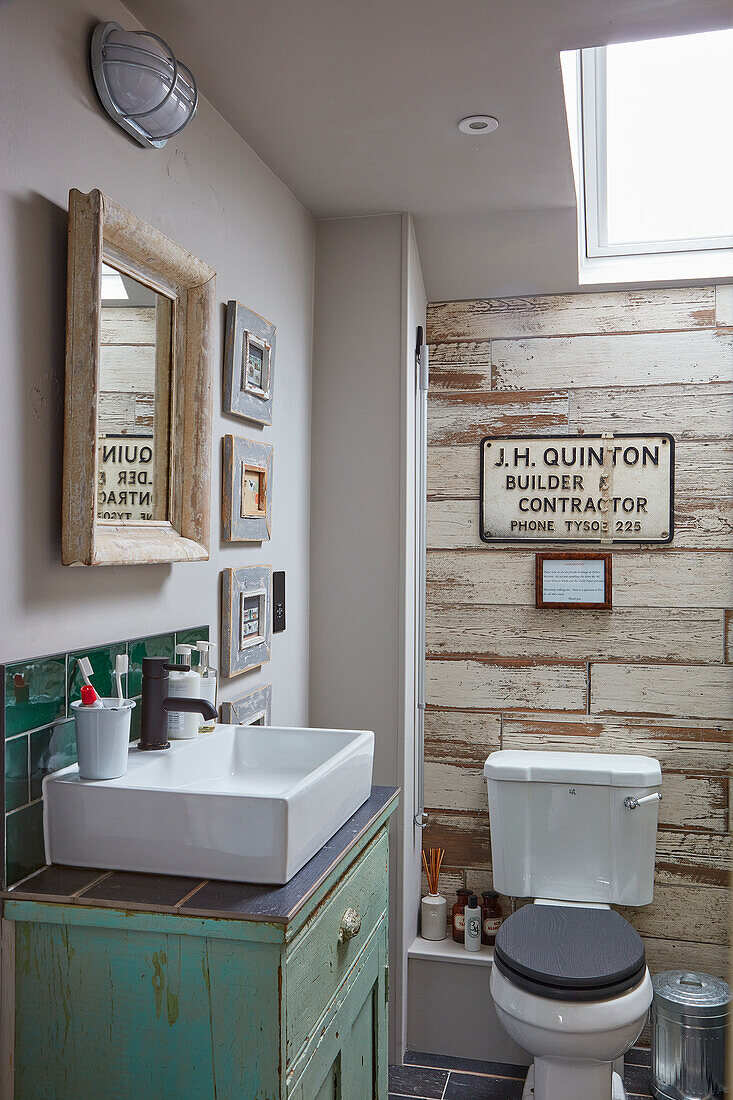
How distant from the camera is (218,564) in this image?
76.4 inches

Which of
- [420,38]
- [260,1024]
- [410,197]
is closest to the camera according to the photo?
[260,1024]

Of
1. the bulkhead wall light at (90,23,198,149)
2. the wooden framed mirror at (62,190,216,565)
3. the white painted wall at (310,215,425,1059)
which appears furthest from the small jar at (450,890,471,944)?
the bulkhead wall light at (90,23,198,149)

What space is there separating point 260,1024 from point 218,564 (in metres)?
0.98

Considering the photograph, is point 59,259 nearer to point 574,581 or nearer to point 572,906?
point 574,581

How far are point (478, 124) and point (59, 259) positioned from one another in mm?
1031

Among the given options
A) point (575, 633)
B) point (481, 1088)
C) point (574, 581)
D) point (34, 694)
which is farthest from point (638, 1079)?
point (34, 694)

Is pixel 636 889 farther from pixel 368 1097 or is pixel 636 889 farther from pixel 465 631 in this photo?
pixel 368 1097

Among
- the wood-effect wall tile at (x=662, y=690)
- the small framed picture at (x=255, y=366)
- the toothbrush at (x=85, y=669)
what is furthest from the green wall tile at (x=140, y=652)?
the wood-effect wall tile at (x=662, y=690)

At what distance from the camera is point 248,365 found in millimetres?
2023

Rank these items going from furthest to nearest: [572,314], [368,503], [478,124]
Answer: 1. [572,314]
2. [368,503]
3. [478,124]

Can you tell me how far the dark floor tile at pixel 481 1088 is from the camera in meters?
2.32

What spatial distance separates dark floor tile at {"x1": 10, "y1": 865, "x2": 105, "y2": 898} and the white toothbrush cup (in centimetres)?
14

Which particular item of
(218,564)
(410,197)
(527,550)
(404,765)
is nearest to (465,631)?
(527,550)

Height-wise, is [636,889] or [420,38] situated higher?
[420,38]
